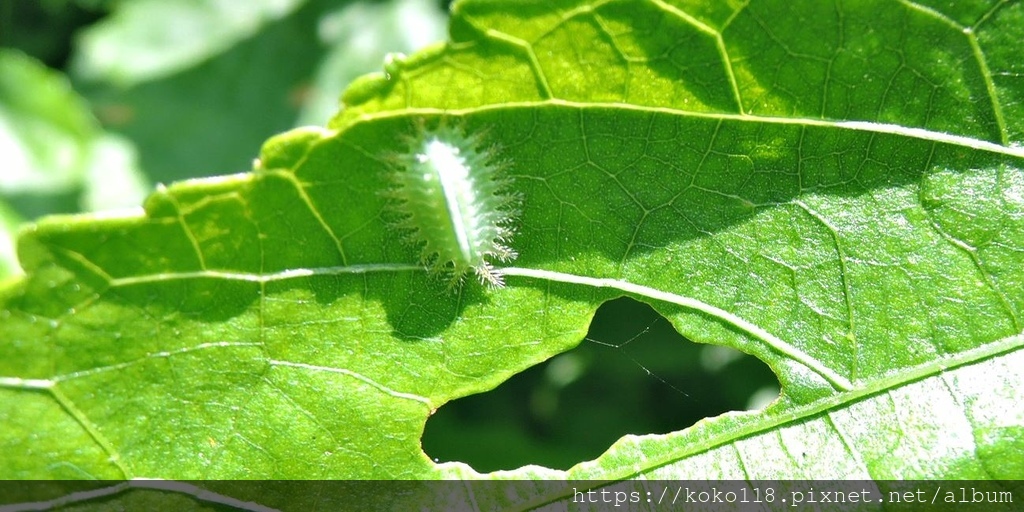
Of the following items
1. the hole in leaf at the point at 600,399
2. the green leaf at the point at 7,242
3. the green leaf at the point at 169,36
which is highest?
the green leaf at the point at 169,36

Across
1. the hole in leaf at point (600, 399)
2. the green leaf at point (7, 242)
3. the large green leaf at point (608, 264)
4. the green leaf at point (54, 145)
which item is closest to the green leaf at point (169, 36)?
the green leaf at point (54, 145)

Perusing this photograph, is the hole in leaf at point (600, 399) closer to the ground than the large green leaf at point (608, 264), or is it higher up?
closer to the ground

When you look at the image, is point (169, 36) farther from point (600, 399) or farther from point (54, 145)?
point (600, 399)

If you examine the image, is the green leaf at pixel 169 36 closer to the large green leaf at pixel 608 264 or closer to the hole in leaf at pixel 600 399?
the hole in leaf at pixel 600 399

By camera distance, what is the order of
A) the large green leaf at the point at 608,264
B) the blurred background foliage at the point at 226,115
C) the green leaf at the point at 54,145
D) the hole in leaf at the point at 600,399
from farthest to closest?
the green leaf at the point at 54,145, the blurred background foliage at the point at 226,115, the hole in leaf at the point at 600,399, the large green leaf at the point at 608,264

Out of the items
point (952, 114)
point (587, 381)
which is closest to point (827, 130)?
point (952, 114)

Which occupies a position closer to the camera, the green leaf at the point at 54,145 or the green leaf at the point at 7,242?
the green leaf at the point at 7,242
